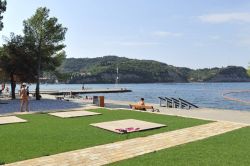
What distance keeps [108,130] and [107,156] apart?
12.8ft

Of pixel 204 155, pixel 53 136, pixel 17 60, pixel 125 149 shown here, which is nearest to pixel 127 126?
pixel 53 136

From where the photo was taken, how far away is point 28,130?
13.6 m

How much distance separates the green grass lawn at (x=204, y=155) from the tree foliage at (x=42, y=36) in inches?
1215

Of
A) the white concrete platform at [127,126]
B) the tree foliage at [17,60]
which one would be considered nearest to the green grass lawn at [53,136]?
the white concrete platform at [127,126]

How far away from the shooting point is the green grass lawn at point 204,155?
28.0 ft

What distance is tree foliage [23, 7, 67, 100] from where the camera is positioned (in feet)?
129

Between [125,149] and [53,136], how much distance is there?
3215 mm

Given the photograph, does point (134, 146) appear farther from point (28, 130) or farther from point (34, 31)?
point (34, 31)

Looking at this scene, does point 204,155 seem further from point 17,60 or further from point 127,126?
point 17,60

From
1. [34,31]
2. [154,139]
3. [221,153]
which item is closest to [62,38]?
[34,31]

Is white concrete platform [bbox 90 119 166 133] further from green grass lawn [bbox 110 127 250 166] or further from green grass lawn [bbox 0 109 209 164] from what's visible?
green grass lawn [bbox 110 127 250 166]

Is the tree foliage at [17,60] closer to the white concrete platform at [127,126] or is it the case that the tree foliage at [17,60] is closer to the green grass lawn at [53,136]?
the green grass lawn at [53,136]

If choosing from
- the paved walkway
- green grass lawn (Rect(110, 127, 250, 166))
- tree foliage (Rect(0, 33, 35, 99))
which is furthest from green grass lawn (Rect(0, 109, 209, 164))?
tree foliage (Rect(0, 33, 35, 99))

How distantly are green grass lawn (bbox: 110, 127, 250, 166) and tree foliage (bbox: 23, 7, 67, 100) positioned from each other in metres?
30.9
